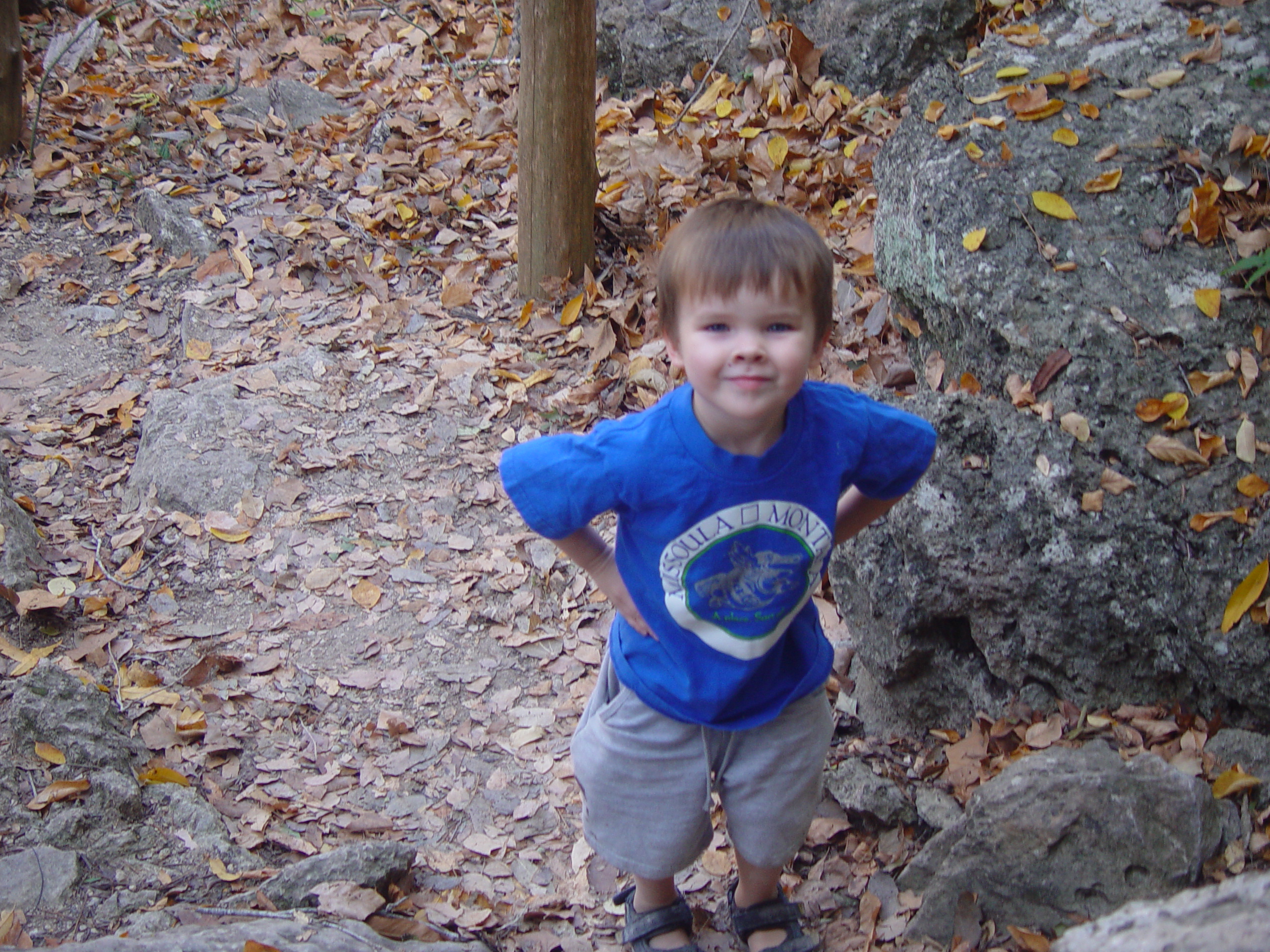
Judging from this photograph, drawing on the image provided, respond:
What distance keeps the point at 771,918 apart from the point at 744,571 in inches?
39.7

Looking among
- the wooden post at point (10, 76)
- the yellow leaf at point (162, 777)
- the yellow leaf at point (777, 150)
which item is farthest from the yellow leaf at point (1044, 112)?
the wooden post at point (10, 76)

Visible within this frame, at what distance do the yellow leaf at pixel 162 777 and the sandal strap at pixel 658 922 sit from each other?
140 cm

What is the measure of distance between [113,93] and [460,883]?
20.9 feet

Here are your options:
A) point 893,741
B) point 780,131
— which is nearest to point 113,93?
point 780,131

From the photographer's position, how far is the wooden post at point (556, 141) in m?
4.48

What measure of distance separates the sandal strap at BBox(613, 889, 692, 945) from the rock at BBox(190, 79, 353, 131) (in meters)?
5.62

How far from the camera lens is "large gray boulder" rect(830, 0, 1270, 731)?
2607 mm

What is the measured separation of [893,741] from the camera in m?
3.04

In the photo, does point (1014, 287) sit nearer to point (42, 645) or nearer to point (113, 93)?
point (42, 645)

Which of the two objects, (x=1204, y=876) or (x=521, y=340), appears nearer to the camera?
(x=1204, y=876)

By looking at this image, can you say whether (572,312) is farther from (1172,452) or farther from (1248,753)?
(1248,753)

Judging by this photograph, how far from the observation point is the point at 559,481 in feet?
6.07

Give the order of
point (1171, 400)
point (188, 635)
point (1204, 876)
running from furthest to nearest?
point (188, 635) < point (1171, 400) < point (1204, 876)

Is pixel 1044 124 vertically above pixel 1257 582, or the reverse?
pixel 1044 124
